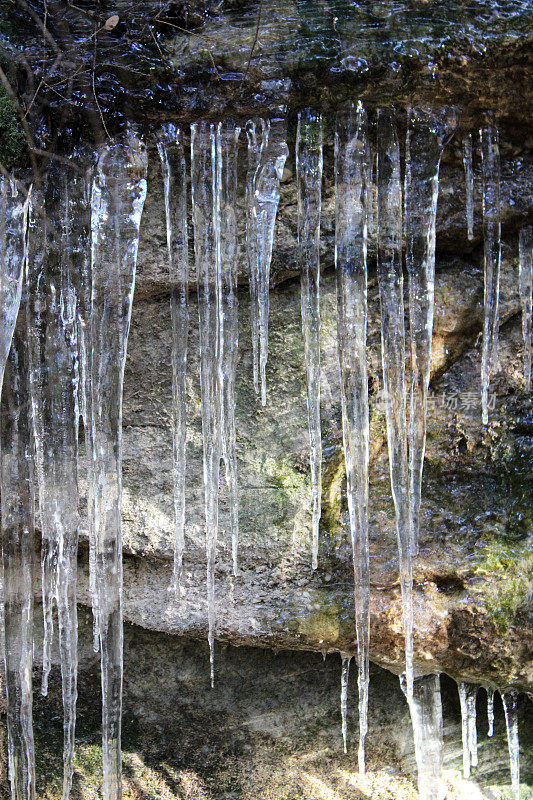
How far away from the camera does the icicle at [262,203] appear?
2703 mm

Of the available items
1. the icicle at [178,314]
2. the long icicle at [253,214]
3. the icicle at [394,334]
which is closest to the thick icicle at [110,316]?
the icicle at [178,314]

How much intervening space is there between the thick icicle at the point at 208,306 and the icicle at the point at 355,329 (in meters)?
0.44

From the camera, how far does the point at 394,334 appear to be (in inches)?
108

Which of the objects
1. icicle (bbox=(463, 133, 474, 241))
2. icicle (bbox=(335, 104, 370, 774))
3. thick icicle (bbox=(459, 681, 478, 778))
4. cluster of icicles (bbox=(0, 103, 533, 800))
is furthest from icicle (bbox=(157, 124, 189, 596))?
thick icicle (bbox=(459, 681, 478, 778))

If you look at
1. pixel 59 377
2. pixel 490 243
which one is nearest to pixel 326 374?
pixel 490 243

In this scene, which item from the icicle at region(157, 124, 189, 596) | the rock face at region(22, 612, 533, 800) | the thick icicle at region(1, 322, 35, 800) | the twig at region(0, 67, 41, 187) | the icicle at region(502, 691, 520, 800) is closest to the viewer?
the twig at region(0, 67, 41, 187)

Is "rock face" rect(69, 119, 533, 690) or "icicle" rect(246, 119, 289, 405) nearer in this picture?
"icicle" rect(246, 119, 289, 405)

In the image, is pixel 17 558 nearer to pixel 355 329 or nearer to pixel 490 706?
pixel 355 329

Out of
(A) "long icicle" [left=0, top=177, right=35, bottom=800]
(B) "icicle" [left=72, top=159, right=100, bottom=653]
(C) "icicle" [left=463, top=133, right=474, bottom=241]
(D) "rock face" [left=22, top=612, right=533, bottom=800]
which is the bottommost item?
(D) "rock face" [left=22, top=612, right=533, bottom=800]

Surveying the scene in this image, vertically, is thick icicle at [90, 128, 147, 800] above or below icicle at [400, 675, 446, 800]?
above

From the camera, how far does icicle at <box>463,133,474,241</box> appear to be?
2791mm

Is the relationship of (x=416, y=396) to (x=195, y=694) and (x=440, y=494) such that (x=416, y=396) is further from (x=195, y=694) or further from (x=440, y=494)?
(x=195, y=694)

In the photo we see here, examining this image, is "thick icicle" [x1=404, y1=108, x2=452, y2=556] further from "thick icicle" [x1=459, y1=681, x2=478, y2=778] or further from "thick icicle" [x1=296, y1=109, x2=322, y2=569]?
"thick icicle" [x1=459, y1=681, x2=478, y2=778]

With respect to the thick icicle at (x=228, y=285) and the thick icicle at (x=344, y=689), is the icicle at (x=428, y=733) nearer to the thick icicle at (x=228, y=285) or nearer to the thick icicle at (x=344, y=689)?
the thick icicle at (x=344, y=689)
